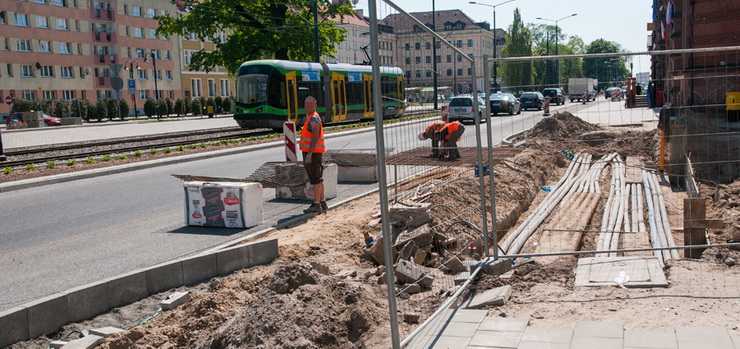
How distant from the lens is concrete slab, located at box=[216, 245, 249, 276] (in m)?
7.32

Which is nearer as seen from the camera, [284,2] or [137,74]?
[284,2]

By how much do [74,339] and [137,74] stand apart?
77.1 metres

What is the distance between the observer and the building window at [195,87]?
86.1 metres

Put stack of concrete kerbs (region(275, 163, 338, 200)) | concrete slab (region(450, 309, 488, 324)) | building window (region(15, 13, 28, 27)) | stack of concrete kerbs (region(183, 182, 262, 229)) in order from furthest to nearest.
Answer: building window (region(15, 13, 28, 27))
stack of concrete kerbs (region(275, 163, 338, 200))
stack of concrete kerbs (region(183, 182, 262, 229))
concrete slab (region(450, 309, 488, 324))

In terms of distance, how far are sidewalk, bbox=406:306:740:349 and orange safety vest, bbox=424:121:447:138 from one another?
2.09 meters

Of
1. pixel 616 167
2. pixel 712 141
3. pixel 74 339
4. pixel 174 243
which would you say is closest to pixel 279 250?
pixel 174 243

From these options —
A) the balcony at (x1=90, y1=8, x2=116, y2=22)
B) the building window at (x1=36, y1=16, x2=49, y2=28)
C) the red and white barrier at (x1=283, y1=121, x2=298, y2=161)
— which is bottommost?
the red and white barrier at (x1=283, y1=121, x2=298, y2=161)

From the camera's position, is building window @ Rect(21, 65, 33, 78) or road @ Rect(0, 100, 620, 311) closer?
road @ Rect(0, 100, 620, 311)

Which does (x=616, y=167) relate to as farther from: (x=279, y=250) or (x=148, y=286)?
(x=148, y=286)

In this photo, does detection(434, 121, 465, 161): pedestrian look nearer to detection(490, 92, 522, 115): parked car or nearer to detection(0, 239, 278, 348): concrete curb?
detection(0, 239, 278, 348): concrete curb

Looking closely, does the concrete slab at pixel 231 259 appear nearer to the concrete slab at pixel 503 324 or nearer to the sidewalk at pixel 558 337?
the sidewalk at pixel 558 337

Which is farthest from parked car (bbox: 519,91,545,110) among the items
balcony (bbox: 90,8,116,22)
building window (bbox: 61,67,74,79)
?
balcony (bbox: 90,8,116,22)

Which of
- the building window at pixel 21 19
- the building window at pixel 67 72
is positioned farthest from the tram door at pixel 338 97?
the building window at pixel 67 72

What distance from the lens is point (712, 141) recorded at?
14.8 m
